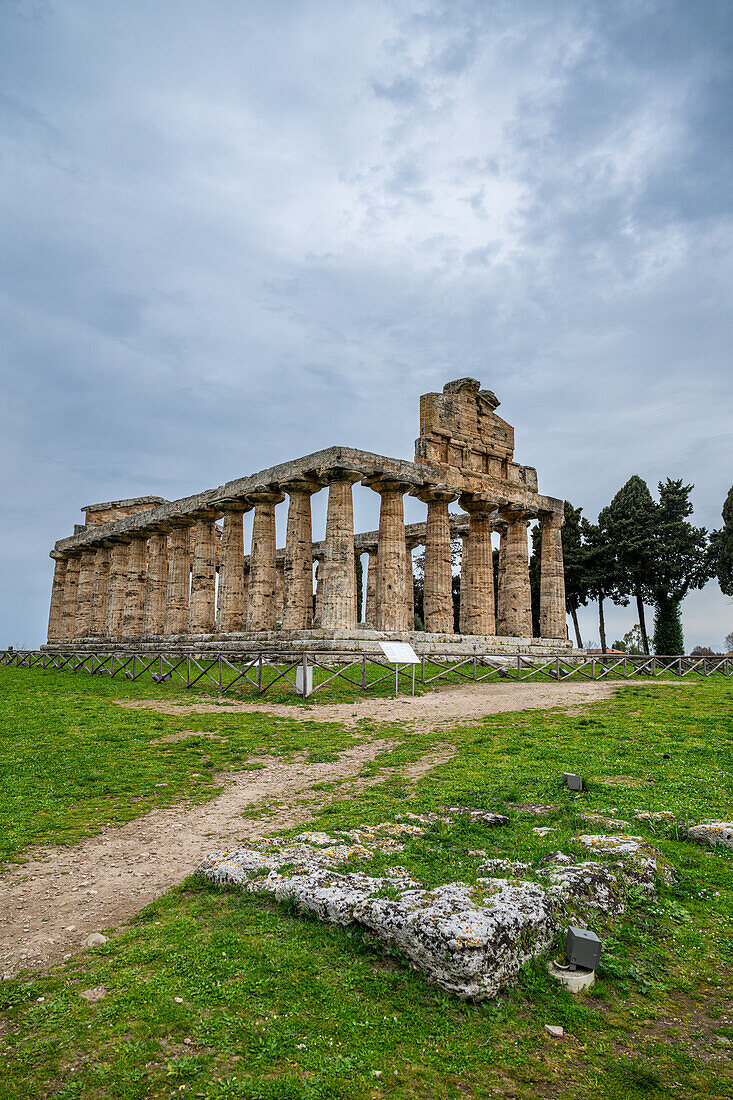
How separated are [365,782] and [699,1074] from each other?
23.8ft

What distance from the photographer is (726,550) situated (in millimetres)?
49562

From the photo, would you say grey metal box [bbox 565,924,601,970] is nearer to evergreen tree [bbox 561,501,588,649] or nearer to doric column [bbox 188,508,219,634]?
doric column [bbox 188,508,219,634]

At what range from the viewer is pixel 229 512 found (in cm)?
3678

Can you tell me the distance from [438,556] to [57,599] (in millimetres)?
36402

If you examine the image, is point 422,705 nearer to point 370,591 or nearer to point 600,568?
point 370,591

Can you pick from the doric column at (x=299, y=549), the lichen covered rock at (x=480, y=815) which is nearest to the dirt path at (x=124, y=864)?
the lichen covered rock at (x=480, y=815)

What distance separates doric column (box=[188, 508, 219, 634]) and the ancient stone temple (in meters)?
0.07

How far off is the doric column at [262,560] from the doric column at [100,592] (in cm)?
1793

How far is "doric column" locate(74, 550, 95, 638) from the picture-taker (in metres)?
49.1

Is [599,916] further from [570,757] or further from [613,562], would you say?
[613,562]

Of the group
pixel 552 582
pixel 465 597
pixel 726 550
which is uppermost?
pixel 726 550

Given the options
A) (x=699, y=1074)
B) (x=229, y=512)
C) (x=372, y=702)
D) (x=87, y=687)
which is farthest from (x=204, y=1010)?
(x=229, y=512)

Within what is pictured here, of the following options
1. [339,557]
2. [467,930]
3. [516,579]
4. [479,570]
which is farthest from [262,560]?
[467,930]

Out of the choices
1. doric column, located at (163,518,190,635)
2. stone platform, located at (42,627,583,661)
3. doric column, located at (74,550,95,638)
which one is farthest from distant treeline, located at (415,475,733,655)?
doric column, located at (74,550,95,638)
